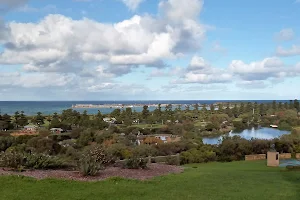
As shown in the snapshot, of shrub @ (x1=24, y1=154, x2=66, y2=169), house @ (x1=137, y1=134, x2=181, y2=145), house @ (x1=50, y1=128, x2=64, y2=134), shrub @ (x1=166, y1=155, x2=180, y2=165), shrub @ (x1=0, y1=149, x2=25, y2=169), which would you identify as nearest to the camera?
shrub @ (x1=0, y1=149, x2=25, y2=169)

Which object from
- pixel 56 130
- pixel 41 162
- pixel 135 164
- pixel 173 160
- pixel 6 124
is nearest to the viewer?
pixel 41 162

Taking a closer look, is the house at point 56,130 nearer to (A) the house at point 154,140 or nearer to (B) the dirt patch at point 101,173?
(A) the house at point 154,140

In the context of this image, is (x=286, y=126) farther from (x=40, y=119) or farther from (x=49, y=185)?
(x=49, y=185)

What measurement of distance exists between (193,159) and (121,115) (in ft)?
165

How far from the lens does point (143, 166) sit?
12.0 m

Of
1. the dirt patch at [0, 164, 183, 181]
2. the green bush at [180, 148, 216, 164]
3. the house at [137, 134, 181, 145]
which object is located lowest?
the house at [137, 134, 181, 145]

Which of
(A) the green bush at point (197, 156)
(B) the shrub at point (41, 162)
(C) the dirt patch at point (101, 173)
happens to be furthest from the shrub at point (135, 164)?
(A) the green bush at point (197, 156)

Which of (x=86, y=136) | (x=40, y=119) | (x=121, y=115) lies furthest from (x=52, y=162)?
(x=121, y=115)

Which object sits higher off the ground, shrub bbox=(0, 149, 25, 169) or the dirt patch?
shrub bbox=(0, 149, 25, 169)

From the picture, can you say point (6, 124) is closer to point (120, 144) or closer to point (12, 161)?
point (120, 144)

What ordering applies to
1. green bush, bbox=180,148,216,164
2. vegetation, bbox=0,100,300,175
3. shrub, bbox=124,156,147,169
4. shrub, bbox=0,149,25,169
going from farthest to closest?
green bush, bbox=180,148,216,164 < shrub, bbox=124,156,147,169 < vegetation, bbox=0,100,300,175 < shrub, bbox=0,149,25,169

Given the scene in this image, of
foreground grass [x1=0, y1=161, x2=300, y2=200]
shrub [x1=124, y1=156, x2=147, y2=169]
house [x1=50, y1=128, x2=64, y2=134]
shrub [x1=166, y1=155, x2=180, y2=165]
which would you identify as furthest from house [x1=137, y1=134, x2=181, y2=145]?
foreground grass [x1=0, y1=161, x2=300, y2=200]

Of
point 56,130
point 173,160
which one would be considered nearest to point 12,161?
point 173,160

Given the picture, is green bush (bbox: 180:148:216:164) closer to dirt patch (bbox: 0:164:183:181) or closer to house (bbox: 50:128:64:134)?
dirt patch (bbox: 0:164:183:181)
